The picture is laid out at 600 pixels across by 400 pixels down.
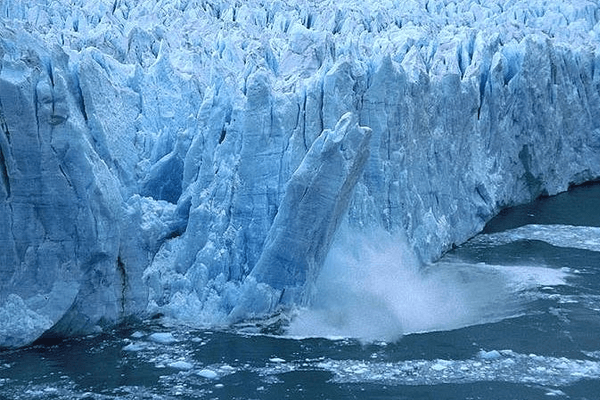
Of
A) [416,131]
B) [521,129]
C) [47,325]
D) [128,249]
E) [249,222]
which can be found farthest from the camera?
[521,129]

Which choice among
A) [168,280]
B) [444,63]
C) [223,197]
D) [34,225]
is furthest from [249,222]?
[444,63]

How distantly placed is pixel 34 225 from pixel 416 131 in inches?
185

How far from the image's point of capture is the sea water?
6332 mm

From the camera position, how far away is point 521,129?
12938 millimetres

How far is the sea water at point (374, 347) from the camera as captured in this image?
6.33 m

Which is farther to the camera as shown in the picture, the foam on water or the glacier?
the foam on water

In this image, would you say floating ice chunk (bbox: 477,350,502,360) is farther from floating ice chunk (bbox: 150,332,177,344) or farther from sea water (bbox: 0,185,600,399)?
floating ice chunk (bbox: 150,332,177,344)

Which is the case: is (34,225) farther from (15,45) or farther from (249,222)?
(249,222)

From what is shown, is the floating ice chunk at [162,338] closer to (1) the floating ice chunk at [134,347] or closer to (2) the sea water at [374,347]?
(2) the sea water at [374,347]

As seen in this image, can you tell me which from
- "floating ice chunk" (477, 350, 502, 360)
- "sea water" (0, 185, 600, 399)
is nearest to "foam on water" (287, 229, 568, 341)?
"sea water" (0, 185, 600, 399)

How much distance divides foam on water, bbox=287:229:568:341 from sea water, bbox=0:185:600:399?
1 cm

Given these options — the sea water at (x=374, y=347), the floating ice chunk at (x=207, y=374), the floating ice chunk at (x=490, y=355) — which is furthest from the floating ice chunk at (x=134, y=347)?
the floating ice chunk at (x=490, y=355)

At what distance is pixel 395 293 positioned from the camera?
8.40 m

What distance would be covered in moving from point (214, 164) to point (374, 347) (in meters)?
2.23
